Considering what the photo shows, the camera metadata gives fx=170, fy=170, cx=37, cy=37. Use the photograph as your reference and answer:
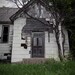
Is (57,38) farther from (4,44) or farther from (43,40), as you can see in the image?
(4,44)

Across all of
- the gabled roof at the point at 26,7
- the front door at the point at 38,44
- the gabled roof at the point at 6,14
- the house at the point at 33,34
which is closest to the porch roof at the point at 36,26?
the house at the point at 33,34

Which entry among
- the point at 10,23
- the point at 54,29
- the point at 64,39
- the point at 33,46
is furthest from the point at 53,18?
the point at 10,23

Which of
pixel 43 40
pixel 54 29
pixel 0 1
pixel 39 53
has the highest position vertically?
pixel 0 1

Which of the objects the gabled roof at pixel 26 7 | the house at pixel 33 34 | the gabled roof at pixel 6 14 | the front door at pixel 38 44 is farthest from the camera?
the gabled roof at pixel 6 14

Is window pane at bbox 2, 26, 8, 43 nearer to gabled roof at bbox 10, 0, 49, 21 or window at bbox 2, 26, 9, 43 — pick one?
window at bbox 2, 26, 9, 43

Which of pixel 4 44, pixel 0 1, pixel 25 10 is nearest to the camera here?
pixel 25 10

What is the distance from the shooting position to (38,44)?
17.2 meters

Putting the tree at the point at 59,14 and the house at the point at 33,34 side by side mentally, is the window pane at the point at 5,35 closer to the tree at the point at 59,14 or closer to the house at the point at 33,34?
the house at the point at 33,34

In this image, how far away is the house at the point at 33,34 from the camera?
16.7 m

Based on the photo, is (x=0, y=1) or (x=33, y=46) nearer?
(x=33, y=46)

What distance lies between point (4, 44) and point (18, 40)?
8.79 feet

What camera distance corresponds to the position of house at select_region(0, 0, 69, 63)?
54.9 ft

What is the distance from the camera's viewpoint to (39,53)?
16859 millimetres

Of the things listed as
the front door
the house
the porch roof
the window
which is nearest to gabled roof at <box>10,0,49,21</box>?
the house
